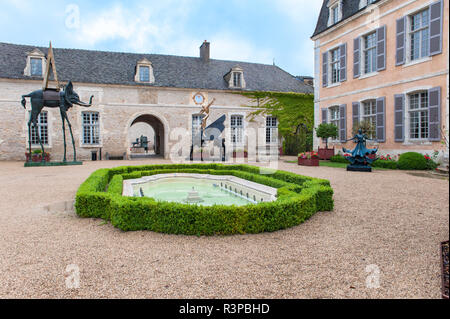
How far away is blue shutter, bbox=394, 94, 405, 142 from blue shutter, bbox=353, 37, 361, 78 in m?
2.46

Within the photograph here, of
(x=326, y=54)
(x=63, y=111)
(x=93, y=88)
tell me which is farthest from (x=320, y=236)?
(x=93, y=88)

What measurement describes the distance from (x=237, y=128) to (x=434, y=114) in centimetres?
1196

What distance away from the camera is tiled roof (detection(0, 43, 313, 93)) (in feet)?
57.1

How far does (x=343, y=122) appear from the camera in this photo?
48.0ft

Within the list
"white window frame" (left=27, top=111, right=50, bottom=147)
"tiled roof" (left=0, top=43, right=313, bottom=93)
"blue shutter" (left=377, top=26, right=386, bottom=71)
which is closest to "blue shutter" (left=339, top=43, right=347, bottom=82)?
"blue shutter" (left=377, top=26, right=386, bottom=71)

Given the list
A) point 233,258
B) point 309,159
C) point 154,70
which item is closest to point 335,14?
point 309,159

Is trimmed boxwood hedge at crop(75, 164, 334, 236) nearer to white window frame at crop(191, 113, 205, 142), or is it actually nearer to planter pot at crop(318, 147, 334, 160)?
planter pot at crop(318, 147, 334, 160)

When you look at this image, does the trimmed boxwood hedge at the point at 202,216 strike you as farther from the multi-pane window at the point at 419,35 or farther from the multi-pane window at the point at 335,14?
the multi-pane window at the point at 335,14

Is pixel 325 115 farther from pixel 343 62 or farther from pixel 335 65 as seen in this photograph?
pixel 343 62

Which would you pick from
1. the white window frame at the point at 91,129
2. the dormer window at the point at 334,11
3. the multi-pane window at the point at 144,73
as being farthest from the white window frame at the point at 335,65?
the white window frame at the point at 91,129
